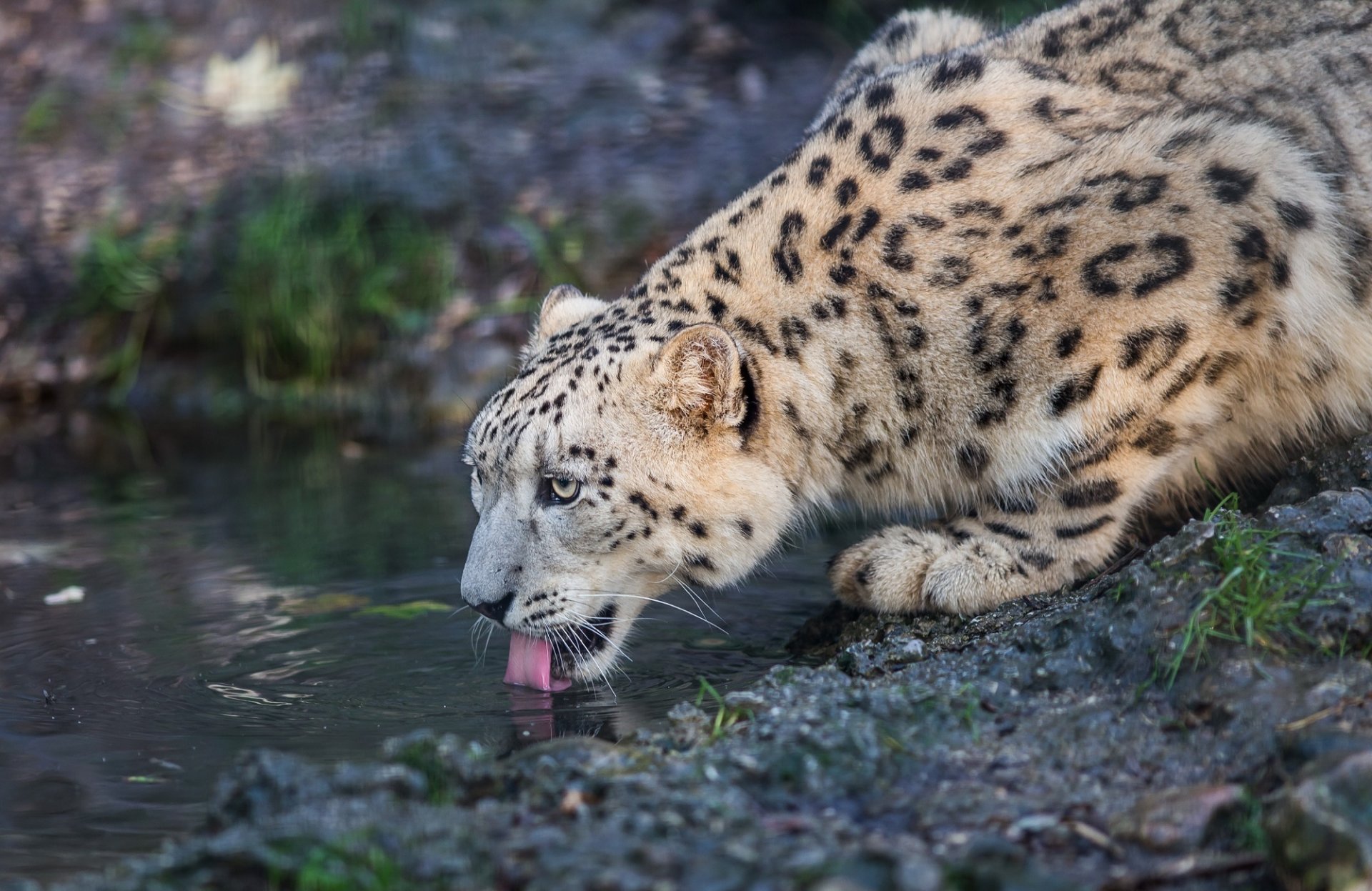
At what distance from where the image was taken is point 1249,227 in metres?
5.52

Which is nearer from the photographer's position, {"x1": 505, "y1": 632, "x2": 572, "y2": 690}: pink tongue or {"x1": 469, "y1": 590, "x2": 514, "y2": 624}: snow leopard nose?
{"x1": 469, "y1": 590, "x2": 514, "y2": 624}: snow leopard nose

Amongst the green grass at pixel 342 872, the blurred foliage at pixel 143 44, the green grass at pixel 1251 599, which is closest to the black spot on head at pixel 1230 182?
the green grass at pixel 1251 599

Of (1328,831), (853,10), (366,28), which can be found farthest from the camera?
(366,28)

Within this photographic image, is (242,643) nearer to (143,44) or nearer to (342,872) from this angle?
(342,872)

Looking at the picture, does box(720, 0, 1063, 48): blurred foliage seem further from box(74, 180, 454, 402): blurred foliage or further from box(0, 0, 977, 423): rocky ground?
box(74, 180, 454, 402): blurred foliage

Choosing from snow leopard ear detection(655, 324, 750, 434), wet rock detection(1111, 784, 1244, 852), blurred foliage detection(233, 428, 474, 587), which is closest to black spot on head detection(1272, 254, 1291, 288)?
snow leopard ear detection(655, 324, 750, 434)

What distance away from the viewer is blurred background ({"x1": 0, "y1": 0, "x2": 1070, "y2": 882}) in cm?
572

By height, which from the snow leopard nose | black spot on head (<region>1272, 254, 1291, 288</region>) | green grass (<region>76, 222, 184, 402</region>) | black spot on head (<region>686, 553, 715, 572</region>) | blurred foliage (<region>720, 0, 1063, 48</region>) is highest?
blurred foliage (<region>720, 0, 1063, 48</region>)

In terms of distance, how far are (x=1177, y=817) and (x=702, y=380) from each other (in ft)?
7.61

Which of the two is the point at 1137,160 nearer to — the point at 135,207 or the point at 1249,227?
the point at 1249,227

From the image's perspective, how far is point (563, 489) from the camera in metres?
5.59

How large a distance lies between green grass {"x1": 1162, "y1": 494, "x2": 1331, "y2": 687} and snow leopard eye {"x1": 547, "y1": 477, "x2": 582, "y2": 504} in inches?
82.5

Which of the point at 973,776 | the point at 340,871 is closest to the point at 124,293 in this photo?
the point at 340,871

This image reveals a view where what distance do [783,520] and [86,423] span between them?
24.4 feet
